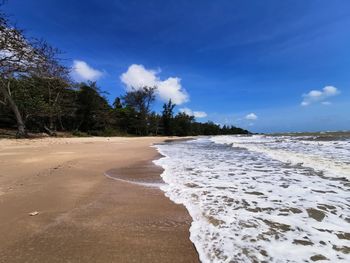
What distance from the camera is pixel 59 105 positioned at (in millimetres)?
28016

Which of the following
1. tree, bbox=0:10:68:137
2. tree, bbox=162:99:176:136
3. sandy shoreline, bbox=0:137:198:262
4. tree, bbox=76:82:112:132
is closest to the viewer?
sandy shoreline, bbox=0:137:198:262

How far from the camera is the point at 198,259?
2.50 metres

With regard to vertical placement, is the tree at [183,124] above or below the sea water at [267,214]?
above

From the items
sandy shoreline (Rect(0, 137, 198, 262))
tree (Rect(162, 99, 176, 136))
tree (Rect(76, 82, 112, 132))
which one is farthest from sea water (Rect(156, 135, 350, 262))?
tree (Rect(162, 99, 176, 136))

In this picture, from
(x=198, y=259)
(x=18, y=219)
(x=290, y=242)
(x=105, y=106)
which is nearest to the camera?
(x=198, y=259)

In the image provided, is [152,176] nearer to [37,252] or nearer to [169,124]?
[37,252]

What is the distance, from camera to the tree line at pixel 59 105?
15182mm

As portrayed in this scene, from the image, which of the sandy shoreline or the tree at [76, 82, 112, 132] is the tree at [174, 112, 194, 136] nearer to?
the tree at [76, 82, 112, 132]

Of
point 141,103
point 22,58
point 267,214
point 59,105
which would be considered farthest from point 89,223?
point 141,103

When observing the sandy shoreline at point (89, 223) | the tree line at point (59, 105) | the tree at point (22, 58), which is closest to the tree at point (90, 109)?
the tree line at point (59, 105)

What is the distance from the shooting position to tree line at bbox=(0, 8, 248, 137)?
15.2 meters

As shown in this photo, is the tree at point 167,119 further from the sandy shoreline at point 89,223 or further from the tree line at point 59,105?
the sandy shoreline at point 89,223

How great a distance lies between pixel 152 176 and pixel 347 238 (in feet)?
15.2

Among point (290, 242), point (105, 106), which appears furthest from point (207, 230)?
point (105, 106)
